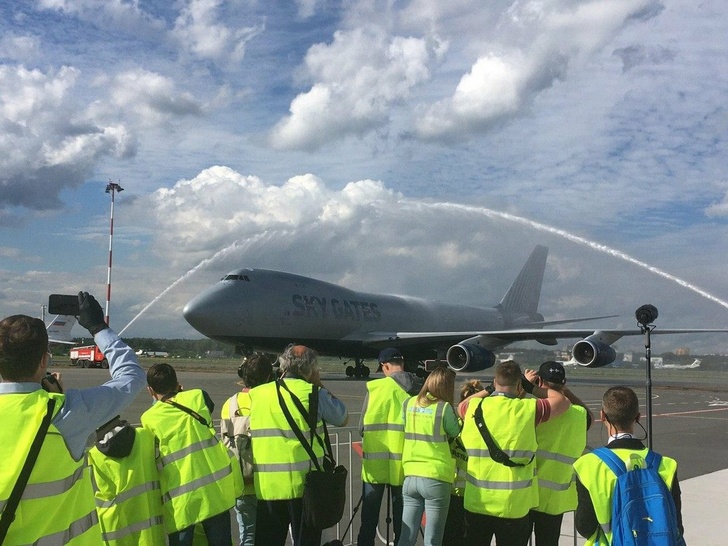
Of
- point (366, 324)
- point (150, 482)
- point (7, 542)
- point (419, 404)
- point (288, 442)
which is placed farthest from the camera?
point (366, 324)

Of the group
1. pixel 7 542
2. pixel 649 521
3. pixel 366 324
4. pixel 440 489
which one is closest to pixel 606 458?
pixel 649 521

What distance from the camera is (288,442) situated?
16.1ft

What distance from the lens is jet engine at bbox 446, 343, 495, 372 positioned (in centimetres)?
2659

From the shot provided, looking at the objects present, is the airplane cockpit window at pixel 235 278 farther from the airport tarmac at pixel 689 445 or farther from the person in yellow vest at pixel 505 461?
the person in yellow vest at pixel 505 461

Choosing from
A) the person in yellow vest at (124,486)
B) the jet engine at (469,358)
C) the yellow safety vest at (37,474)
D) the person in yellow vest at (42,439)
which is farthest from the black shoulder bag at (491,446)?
the jet engine at (469,358)

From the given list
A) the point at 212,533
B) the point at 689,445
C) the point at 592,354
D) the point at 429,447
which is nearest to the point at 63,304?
the point at 212,533

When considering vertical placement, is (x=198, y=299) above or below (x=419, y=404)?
above

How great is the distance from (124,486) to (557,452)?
9.28ft

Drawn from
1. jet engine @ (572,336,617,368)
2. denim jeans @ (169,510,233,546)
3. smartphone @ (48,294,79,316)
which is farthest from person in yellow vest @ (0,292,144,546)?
jet engine @ (572,336,617,368)

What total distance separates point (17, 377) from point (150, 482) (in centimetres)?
165

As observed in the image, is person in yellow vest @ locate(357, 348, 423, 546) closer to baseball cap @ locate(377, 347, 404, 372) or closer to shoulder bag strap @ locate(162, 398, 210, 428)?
baseball cap @ locate(377, 347, 404, 372)

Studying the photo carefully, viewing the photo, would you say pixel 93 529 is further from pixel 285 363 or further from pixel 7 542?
pixel 285 363

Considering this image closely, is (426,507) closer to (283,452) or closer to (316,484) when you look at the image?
(316,484)

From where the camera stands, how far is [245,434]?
17.7 ft
